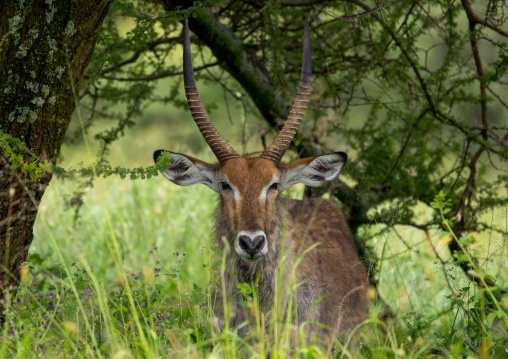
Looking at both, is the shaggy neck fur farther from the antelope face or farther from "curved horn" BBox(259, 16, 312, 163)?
"curved horn" BBox(259, 16, 312, 163)

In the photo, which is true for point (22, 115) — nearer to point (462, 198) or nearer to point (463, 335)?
point (463, 335)

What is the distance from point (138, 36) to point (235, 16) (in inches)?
98.2

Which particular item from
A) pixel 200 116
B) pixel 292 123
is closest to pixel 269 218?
pixel 292 123

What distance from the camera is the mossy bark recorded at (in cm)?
386

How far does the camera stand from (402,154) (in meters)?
6.28

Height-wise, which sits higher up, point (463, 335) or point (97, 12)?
point (97, 12)

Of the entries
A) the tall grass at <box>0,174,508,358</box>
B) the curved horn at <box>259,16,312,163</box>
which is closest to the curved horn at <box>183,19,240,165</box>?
the curved horn at <box>259,16,312,163</box>

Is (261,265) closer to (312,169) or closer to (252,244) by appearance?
(252,244)

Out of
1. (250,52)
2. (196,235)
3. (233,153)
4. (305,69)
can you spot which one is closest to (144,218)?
(196,235)

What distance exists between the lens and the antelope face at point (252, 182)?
409 centimetres

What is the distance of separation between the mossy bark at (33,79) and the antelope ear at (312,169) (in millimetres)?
1738

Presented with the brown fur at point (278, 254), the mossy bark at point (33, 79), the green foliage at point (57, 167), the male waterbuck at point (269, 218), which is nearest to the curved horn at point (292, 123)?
the male waterbuck at point (269, 218)

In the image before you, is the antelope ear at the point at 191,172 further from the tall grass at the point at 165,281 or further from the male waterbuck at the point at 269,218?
the tall grass at the point at 165,281

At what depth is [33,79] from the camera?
3883mm
